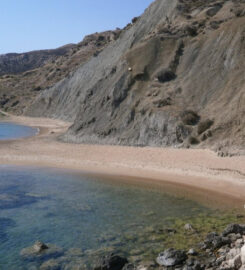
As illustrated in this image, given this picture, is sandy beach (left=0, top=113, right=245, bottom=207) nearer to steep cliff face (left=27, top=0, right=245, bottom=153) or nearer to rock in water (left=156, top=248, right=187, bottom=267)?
steep cliff face (left=27, top=0, right=245, bottom=153)

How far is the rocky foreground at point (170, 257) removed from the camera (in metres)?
10.3

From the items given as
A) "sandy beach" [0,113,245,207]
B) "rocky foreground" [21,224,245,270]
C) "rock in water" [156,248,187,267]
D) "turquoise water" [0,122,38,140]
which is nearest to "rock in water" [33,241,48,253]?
"rocky foreground" [21,224,245,270]

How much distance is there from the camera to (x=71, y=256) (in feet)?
38.7

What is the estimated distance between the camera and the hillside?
85.1 ft

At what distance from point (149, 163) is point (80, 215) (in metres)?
9.16

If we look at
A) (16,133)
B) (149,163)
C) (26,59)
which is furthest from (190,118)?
(26,59)

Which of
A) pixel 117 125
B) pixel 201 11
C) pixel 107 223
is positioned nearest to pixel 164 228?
pixel 107 223

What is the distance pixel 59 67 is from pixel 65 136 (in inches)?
2697

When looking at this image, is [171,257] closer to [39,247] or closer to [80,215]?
[39,247]

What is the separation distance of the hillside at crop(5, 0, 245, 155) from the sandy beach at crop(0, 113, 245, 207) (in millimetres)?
1486

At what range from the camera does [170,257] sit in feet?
35.6

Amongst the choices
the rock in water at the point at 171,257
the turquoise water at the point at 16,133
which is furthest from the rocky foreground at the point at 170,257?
the turquoise water at the point at 16,133

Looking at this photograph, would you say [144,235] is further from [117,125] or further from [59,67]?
[59,67]

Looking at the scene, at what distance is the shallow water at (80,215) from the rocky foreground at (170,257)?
16 cm
